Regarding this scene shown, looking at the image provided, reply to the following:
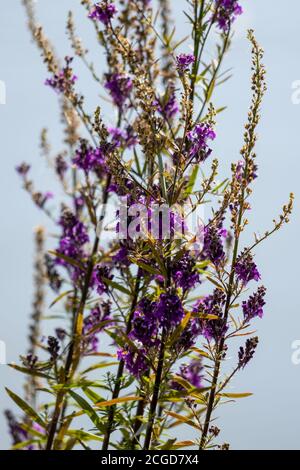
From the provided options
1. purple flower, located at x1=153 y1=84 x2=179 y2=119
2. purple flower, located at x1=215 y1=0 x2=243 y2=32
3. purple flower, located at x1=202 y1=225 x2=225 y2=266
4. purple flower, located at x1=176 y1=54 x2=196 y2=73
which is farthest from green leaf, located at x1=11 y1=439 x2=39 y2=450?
purple flower, located at x1=215 y1=0 x2=243 y2=32

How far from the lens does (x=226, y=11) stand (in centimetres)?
364

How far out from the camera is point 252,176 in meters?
2.93

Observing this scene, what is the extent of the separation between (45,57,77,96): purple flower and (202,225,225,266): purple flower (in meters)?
1.97

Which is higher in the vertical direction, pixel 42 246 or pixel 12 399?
pixel 42 246

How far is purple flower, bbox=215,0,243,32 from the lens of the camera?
363 centimetres

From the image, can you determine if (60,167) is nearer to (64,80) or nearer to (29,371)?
(64,80)

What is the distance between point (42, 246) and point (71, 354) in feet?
4.28

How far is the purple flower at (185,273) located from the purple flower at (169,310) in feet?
0.29

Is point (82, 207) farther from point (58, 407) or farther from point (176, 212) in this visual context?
point (176, 212)

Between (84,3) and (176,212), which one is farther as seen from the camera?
(84,3)

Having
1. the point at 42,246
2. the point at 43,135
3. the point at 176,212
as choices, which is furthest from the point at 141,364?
the point at 43,135

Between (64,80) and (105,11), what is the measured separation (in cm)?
77

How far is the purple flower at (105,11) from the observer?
12.6 feet

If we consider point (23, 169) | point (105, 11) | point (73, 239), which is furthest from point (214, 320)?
point (23, 169)
